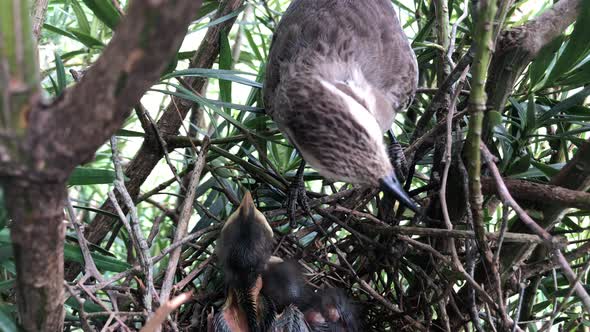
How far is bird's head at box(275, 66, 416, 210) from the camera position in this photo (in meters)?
1.13

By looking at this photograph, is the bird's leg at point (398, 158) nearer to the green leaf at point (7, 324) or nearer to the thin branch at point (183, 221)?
the thin branch at point (183, 221)

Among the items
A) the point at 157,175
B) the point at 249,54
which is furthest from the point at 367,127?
the point at 157,175

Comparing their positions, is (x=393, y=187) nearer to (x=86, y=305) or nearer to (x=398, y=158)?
(x=398, y=158)

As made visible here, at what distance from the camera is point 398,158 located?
149 cm

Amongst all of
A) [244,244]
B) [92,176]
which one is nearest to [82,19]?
[92,176]

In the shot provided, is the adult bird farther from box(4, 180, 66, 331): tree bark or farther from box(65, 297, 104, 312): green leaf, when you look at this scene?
box(4, 180, 66, 331): tree bark

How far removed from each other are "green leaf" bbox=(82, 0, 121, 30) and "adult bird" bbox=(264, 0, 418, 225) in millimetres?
390

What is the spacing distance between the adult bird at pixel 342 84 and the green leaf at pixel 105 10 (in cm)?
39

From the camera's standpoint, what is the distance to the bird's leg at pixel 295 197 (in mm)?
1413

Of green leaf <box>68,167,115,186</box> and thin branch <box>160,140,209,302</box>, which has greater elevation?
green leaf <box>68,167,115,186</box>

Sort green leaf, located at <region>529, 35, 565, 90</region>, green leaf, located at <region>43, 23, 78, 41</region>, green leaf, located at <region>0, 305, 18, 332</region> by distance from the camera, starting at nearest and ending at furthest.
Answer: green leaf, located at <region>0, 305, 18, 332</region>
green leaf, located at <region>529, 35, 565, 90</region>
green leaf, located at <region>43, 23, 78, 41</region>

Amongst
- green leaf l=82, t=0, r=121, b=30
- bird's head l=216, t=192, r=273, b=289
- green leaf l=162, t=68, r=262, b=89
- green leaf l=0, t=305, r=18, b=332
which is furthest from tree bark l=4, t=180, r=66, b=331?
green leaf l=82, t=0, r=121, b=30

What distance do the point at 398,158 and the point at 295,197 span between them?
0.28 m

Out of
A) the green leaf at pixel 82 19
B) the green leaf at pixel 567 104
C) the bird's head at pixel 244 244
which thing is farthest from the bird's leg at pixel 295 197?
the green leaf at pixel 82 19
